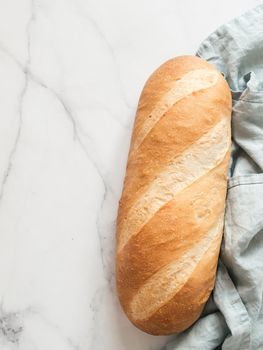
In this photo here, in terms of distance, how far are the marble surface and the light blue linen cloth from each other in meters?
0.10

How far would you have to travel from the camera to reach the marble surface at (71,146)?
833mm

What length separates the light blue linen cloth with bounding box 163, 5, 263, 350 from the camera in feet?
2.44

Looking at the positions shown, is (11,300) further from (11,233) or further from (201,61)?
(201,61)

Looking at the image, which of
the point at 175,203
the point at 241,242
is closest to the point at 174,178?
the point at 175,203

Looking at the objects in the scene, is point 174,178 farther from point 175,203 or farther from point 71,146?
point 71,146

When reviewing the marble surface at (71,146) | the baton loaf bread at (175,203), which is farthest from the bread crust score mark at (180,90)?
the marble surface at (71,146)

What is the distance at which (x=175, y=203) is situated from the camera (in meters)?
0.72

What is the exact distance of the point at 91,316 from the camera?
0.83 m

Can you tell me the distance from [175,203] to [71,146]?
247mm

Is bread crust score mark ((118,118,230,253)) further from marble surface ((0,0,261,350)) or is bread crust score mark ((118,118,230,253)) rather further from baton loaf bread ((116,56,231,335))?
marble surface ((0,0,261,350))

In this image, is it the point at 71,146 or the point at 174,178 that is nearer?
the point at 174,178

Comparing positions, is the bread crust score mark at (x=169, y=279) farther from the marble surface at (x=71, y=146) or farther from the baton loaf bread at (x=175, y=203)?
the marble surface at (x=71, y=146)

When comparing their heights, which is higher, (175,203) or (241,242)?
(175,203)

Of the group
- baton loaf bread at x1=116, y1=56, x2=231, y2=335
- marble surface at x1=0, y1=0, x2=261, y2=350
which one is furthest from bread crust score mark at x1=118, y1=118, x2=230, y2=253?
marble surface at x1=0, y1=0, x2=261, y2=350
